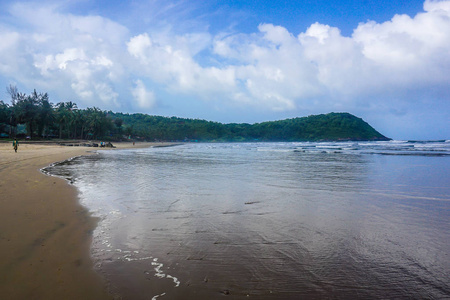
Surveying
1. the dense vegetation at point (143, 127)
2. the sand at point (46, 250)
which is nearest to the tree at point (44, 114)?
the dense vegetation at point (143, 127)

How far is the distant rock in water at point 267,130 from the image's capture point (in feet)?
450

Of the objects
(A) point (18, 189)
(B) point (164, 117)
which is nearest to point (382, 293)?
(A) point (18, 189)

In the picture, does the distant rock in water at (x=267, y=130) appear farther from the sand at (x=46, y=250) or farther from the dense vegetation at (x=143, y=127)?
the sand at (x=46, y=250)

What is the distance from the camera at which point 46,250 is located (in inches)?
153

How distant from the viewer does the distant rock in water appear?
137250 millimetres

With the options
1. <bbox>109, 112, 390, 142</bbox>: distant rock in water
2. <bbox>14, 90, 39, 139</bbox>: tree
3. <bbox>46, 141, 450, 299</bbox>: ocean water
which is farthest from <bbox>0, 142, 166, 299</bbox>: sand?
<bbox>109, 112, 390, 142</bbox>: distant rock in water

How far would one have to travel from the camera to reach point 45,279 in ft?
10.1

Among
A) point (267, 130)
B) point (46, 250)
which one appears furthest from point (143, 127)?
point (46, 250)

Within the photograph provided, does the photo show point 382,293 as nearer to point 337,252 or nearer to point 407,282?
point 407,282

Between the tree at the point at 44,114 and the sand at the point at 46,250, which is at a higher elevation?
the tree at the point at 44,114

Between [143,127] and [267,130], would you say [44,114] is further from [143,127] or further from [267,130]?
[267,130]

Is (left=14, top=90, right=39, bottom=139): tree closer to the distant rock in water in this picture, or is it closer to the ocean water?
the distant rock in water

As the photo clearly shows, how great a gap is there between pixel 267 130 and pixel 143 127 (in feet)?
252

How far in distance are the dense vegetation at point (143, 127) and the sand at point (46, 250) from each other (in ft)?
220
